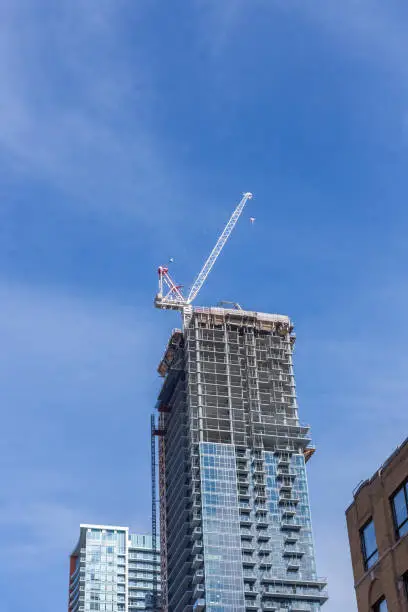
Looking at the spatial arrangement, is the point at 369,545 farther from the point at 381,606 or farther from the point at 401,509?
the point at 401,509

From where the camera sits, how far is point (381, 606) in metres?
51.1

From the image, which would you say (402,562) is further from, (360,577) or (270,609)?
(270,609)

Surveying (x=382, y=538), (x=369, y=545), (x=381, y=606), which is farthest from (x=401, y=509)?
(x=381, y=606)

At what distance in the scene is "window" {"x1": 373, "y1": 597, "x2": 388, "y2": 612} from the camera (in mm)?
50656

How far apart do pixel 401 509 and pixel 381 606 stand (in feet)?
16.3

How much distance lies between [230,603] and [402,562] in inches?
6134

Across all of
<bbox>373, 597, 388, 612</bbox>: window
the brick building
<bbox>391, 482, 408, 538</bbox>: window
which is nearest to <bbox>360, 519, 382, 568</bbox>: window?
the brick building

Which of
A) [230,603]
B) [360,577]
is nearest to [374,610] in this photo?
[360,577]

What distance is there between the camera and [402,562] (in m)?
48.7

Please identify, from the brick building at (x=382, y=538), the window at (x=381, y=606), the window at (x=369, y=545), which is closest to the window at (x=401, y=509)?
the brick building at (x=382, y=538)

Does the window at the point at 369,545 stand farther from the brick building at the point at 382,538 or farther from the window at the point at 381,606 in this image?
the window at the point at 381,606

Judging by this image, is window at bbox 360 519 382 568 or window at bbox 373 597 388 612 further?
window at bbox 360 519 382 568

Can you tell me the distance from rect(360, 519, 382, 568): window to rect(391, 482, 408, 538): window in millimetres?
2463

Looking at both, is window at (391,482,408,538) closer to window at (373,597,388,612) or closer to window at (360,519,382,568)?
window at (360,519,382,568)
